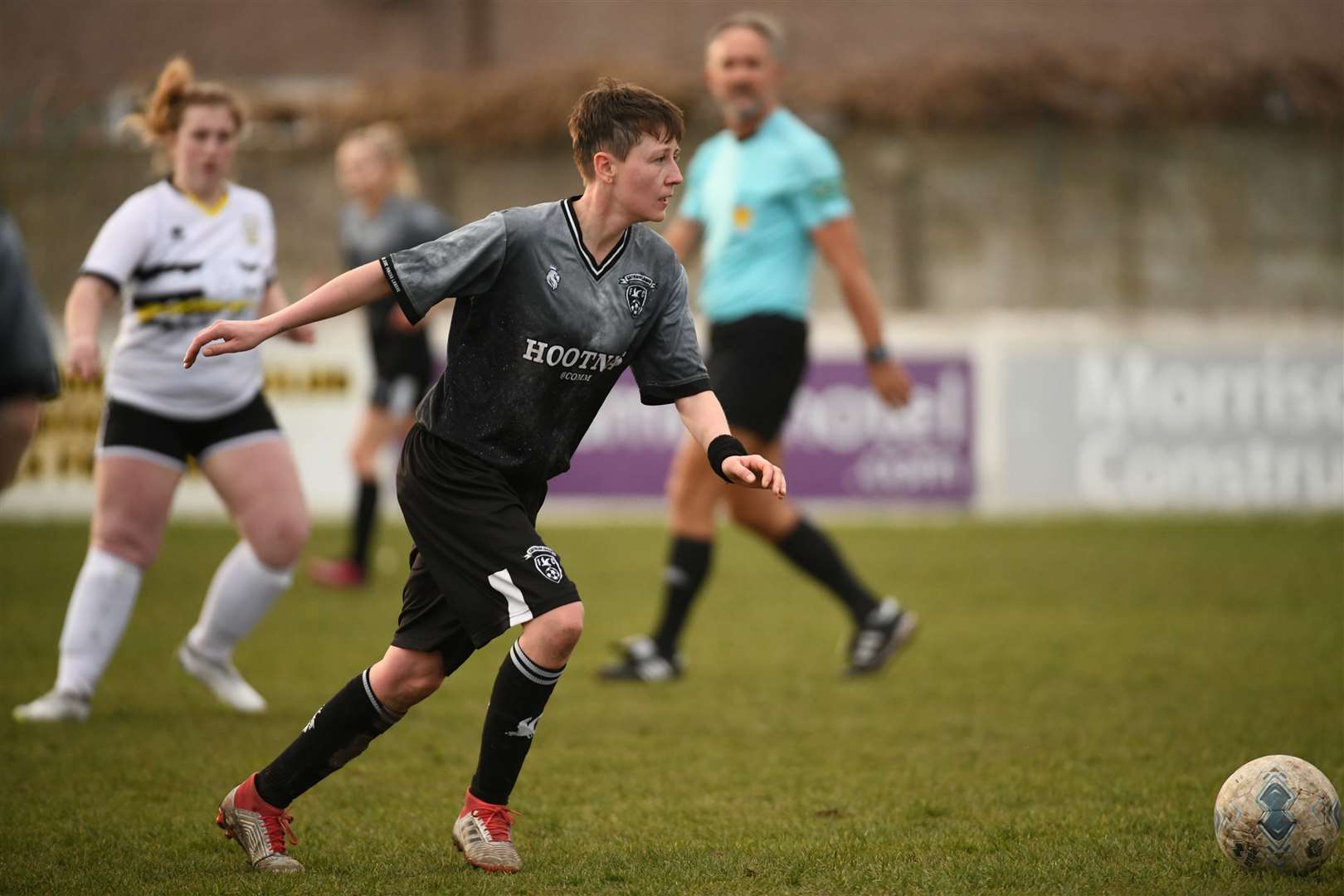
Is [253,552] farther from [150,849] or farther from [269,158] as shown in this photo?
[269,158]

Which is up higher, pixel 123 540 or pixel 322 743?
pixel 123 540

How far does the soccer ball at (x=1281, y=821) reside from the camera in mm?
3832

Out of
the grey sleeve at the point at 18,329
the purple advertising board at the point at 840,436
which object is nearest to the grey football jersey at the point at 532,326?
the grey sleeve at the point at 18,329

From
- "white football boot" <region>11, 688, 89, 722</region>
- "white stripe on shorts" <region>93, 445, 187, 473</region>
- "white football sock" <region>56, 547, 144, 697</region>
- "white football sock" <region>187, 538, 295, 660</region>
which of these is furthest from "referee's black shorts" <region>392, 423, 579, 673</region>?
"white football boot" <region>11, 688, 89, 722</region>

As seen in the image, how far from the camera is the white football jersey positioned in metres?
5.77

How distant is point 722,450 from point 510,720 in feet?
2.65

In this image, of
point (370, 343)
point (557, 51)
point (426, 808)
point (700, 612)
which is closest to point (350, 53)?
point (557, 51)

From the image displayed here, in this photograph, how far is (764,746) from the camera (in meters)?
5.64

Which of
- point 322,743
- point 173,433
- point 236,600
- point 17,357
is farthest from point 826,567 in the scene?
point 17,357

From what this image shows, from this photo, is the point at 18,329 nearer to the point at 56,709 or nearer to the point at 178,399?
the point at 178,399

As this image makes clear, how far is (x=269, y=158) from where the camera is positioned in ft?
66.6

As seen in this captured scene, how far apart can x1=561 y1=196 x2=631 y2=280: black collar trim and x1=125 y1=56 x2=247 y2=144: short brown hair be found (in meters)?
2.30

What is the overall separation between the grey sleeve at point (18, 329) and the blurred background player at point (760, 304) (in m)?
2.87

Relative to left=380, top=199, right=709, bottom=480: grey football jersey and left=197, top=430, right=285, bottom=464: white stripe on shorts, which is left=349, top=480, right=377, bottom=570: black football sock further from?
left=380, top=199, right=709, bottom=480: grey football jersey
